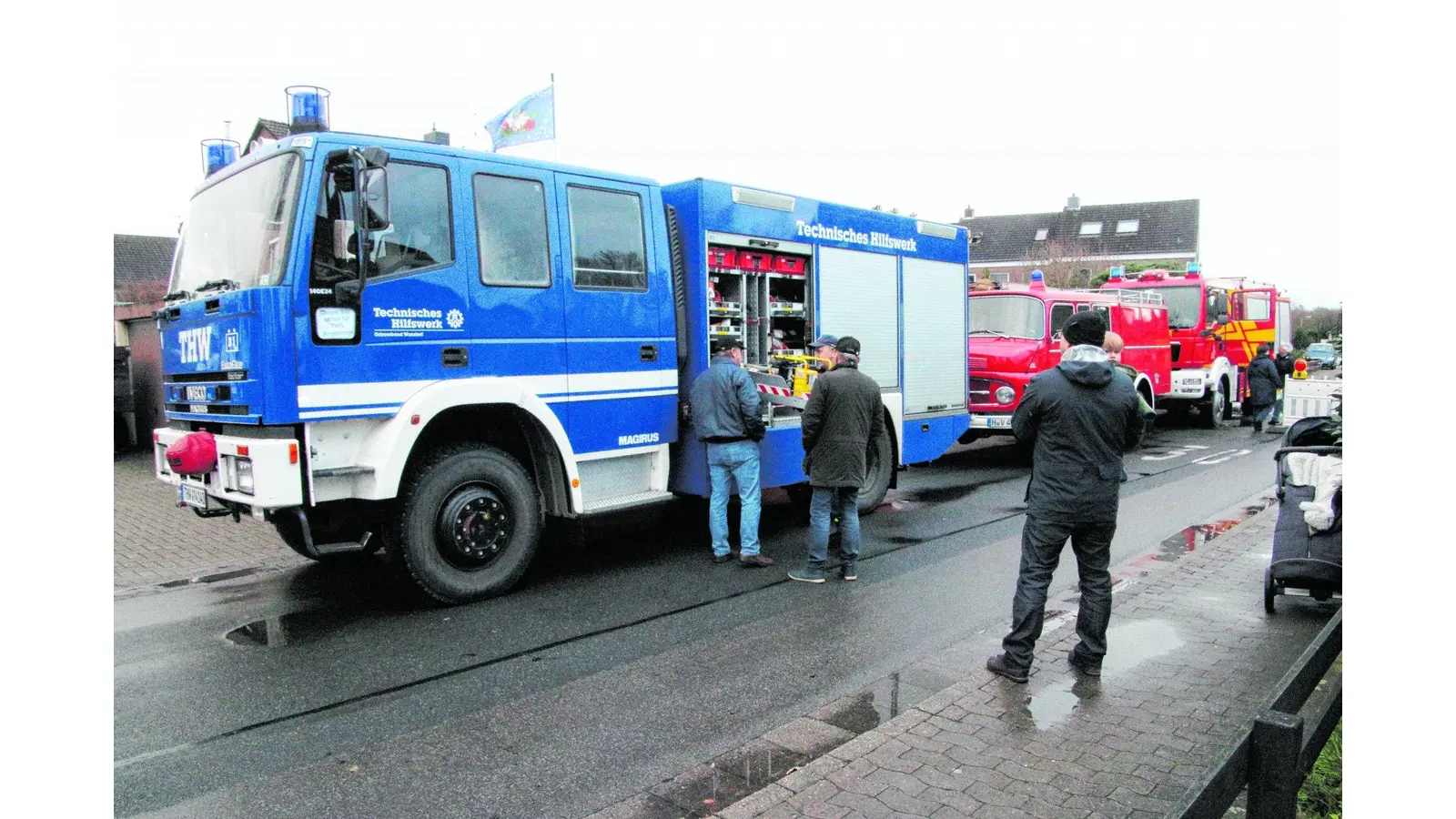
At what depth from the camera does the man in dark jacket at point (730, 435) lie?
279 inches

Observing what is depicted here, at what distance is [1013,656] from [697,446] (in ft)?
11.2

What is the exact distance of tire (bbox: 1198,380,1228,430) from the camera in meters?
18.6

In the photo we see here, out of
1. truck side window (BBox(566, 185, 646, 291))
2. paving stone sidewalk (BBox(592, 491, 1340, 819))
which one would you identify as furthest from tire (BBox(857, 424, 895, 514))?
paving stone sidewalk (BBox(592, 491, 1340, 819))

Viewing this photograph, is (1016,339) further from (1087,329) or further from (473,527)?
(473,527)

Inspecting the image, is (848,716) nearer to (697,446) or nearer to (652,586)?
(652,586)

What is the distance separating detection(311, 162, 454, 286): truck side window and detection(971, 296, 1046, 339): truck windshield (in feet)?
30.7

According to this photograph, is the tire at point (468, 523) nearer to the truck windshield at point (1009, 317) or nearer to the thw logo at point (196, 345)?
the thw logo at point (196, 345)

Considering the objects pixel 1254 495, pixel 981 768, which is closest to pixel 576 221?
pixel 981 768

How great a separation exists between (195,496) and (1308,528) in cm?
700

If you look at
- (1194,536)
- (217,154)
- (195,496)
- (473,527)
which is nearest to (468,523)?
(473,527)

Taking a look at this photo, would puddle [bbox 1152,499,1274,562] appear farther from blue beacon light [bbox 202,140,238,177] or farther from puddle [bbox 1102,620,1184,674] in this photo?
blue beacon light [bbox 202,140,238,177]

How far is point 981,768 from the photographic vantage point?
3.78 m

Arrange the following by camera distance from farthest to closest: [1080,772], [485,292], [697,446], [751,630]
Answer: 1. [697,446]
2. [485,292]
3. [751,630]
4. [1080,772]

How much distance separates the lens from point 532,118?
7.97m
